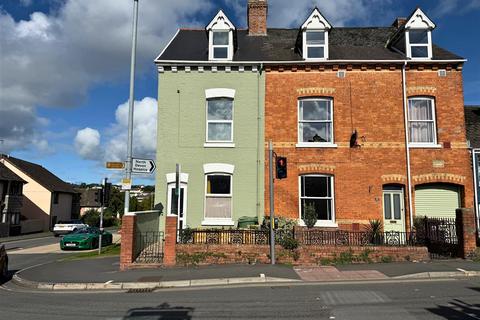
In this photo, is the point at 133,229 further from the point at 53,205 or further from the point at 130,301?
the point at 53,205

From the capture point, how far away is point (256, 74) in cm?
1761

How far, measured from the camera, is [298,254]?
42.2 ft

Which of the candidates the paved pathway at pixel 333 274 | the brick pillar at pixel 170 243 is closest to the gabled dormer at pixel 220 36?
the brick pillar at pixel 170 243

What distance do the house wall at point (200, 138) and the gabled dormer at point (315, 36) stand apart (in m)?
2.66

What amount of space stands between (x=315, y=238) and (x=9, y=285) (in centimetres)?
1001

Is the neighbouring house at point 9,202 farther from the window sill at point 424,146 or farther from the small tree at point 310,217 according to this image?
the window sill at point 424,146

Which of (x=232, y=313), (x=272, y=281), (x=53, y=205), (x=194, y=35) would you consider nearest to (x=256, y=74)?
(x=194, y=35)

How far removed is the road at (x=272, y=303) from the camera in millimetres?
7301

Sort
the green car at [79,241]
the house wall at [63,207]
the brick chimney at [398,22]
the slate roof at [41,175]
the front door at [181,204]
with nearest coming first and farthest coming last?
the front door at [181,204] < the brick chimney at [398,22] < the green car at [79,241] < the slate roof at [41,175] < the house wall at [63,207]

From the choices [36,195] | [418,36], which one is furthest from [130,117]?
[36,195]

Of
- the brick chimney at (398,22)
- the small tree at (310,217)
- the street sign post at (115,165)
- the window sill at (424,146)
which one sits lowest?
the small tree at (310,217)

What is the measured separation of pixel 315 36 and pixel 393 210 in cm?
875

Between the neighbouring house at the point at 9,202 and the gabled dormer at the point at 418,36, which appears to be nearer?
the gabled dormer at the point at 418,36

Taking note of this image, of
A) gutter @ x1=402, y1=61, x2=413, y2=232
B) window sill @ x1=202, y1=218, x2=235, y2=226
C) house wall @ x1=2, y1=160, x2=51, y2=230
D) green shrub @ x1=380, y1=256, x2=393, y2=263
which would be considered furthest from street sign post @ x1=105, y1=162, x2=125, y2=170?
house wall @ x1=2, y1=160, x2=51, y2=230
